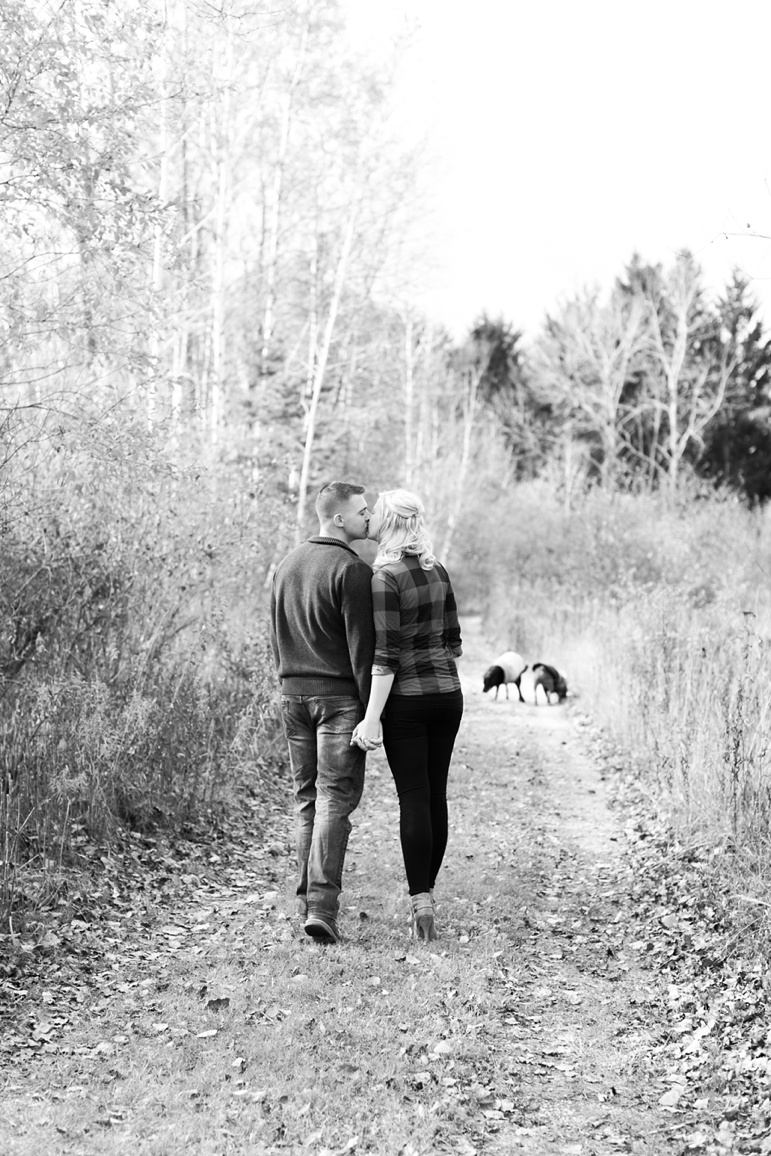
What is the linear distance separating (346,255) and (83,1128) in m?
16.5

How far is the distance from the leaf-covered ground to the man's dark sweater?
4.14 feet

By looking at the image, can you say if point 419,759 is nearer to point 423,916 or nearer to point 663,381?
point 423,916

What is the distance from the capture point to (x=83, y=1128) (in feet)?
12.0

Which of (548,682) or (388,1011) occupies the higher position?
(548,682)

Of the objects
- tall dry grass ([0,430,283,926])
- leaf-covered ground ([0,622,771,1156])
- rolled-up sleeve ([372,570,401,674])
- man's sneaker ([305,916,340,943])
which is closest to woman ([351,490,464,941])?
rolled-up sleeve ([372,570,401,674])

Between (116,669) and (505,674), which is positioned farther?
(505,674)

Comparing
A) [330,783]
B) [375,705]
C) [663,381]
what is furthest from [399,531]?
[663,381]

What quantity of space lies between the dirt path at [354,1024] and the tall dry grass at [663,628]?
0.98 meters

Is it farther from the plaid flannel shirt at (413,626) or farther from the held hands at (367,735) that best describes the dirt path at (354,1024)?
the plaid flannel shirt at (413,626)

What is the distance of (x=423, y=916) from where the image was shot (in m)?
5.50

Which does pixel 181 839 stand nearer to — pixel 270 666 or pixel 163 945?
pixel 163 945

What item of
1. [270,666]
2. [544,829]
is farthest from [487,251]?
[544,829]

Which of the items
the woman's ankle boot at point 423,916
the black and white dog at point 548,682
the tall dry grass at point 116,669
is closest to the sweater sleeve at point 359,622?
the woman's ankle boot at point 423,916

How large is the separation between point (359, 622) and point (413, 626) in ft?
0.83
